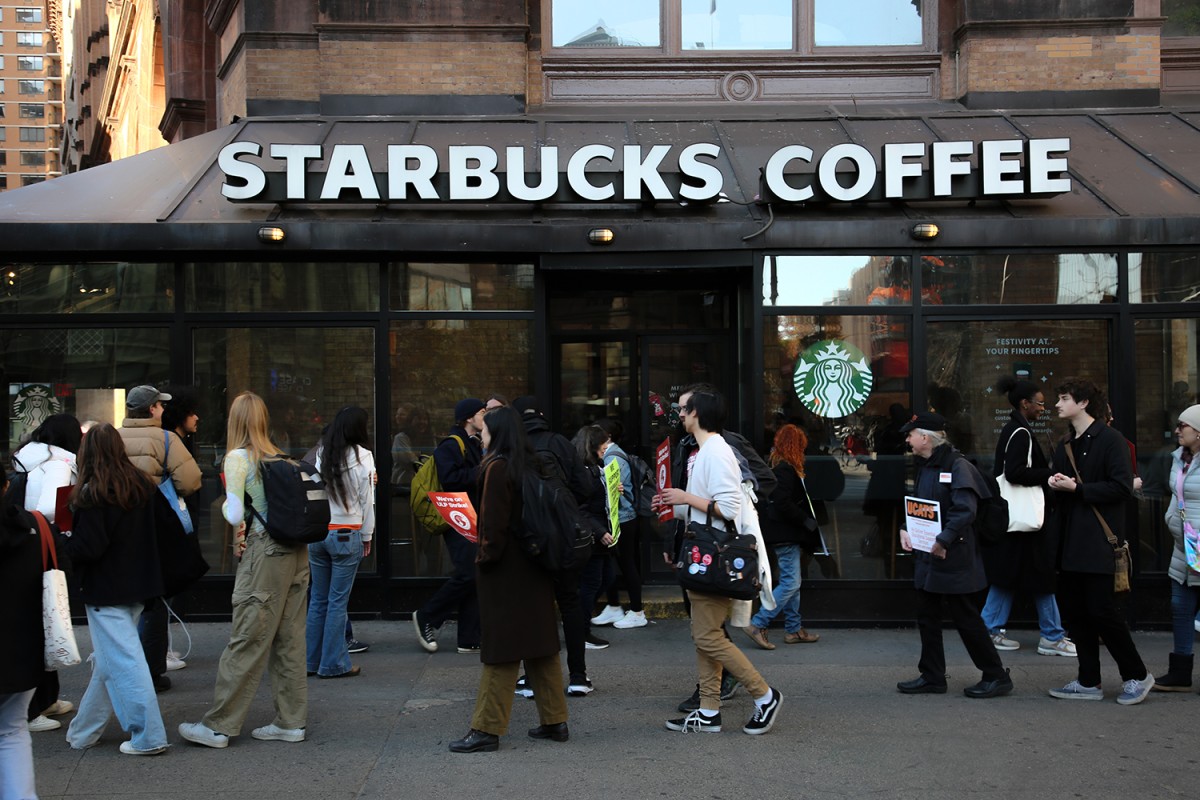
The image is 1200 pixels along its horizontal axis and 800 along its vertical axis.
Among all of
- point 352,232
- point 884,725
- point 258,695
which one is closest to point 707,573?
point 884,725

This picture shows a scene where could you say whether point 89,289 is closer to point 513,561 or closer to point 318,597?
point 318,597

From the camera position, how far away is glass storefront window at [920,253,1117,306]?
9492 mm

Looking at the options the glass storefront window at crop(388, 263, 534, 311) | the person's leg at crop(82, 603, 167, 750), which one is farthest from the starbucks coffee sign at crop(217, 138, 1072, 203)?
the person's leg at crop(82, 603, 167, 750)

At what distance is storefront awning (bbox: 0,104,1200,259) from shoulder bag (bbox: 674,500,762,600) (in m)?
3.73

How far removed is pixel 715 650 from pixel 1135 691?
9.13ft

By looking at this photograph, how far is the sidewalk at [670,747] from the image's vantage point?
18.3 feet

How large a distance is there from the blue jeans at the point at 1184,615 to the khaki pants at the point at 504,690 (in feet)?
13.4

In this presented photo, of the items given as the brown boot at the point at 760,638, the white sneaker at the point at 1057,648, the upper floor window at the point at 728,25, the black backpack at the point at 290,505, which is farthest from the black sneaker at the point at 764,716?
the upper floor window at the point at 728,25

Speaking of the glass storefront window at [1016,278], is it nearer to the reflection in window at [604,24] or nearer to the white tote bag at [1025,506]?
the white tote bag at [1025,506]

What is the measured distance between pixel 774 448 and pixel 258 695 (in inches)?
164

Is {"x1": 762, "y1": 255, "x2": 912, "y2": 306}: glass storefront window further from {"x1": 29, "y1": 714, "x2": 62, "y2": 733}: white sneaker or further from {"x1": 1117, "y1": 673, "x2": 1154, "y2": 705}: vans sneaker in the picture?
{"x1": 29, "y1": 714, "x2": 62, "y2": 733}: white sneaker

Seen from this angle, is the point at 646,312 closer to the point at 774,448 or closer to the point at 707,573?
the point at 774,448

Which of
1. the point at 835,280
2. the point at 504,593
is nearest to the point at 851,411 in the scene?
the point at 835,280

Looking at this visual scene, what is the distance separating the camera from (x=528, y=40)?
11.4 m
